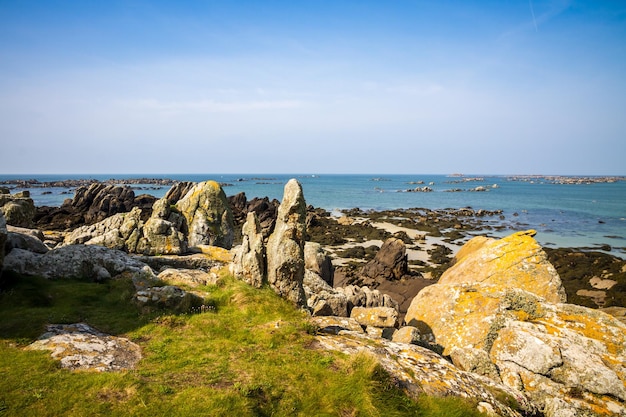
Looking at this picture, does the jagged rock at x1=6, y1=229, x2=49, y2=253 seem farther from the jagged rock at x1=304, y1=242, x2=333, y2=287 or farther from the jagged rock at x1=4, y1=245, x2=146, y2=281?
the jagged rock at x1=304, y1=242, x2=333, y2=287

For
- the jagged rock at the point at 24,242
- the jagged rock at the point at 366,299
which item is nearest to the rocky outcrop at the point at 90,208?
the jagged rock at the point at 24,242

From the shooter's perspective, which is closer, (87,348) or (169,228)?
(87,348)

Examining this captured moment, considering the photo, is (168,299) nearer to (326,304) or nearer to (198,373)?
(198,373)

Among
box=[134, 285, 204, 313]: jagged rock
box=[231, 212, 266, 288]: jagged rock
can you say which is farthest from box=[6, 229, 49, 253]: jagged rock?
box=[231, 212, 266, 288]: jagged rock

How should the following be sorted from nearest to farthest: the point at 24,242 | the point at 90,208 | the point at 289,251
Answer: the point at 289,251
the point at 24,242
the point at 90,208

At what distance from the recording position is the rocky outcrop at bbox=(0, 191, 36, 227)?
25391 mm

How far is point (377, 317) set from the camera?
16875 millimetres

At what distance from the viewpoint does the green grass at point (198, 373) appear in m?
7.41

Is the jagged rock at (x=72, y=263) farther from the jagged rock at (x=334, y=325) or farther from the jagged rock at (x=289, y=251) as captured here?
the jagged rock at (x=334, y=325)

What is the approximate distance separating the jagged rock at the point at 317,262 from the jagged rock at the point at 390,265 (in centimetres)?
636

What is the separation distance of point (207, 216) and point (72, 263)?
15.6m

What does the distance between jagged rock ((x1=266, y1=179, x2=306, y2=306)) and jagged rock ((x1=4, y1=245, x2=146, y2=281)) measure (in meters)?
8.39

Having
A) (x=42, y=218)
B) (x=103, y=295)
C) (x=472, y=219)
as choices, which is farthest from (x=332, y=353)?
(x=472, y=219)

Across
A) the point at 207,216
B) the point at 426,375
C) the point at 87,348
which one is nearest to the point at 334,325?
the point at 426,375
